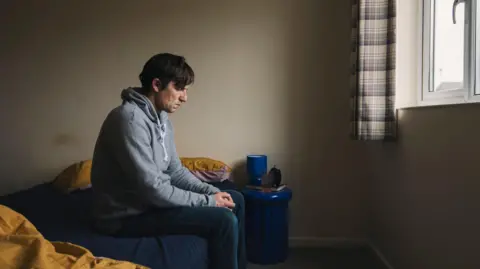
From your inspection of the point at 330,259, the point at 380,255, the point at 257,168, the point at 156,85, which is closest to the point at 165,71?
the point at 156,85

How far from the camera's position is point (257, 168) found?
8.33ft

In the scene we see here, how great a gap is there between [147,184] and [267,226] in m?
1.12

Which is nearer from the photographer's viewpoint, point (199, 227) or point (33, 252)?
point (33, 252)

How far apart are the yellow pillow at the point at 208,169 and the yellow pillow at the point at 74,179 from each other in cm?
64

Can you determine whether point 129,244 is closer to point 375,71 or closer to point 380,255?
point 375,71

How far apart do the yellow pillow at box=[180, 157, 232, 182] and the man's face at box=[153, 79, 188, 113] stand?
934mm

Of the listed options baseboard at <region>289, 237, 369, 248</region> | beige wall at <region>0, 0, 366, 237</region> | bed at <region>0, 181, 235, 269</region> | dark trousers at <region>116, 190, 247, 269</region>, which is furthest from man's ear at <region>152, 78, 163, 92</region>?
baseboard at <region>289, 237, 369, 248</region>

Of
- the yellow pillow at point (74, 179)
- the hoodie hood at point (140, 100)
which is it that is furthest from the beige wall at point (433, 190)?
the yellow pillow at point (74, 179)

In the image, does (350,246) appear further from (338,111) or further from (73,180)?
(73,180)

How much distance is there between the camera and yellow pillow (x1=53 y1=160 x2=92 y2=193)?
2.35 meters

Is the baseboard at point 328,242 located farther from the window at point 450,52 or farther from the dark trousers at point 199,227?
the dark trousers at point 199,227

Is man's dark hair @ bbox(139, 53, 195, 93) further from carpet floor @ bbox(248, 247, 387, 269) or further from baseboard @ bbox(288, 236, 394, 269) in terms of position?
baseboard @ bbox(288, 236, 394, 269)

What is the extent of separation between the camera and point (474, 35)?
150cm

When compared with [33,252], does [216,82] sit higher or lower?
higher
